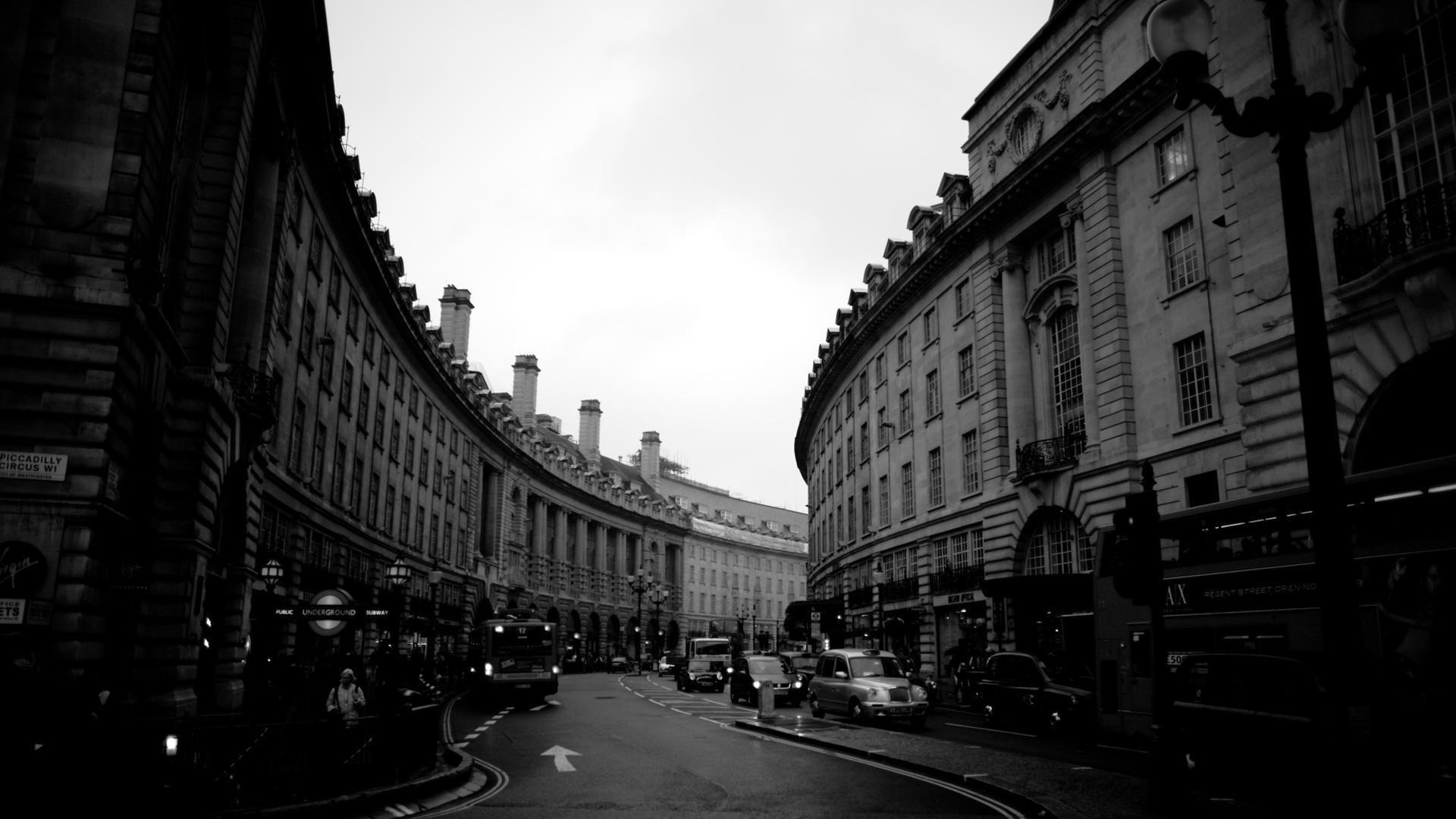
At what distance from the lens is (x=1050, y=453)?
3325 cm

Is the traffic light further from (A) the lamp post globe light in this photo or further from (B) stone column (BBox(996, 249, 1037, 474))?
(B) stone column (BBox(996, 249, 1037, 474))

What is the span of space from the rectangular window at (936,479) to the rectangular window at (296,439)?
80.1 ft

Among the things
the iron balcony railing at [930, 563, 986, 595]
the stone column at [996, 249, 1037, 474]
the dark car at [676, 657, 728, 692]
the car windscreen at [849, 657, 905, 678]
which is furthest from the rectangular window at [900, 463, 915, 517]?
the car windscreen at [849, 657, 905, 678]

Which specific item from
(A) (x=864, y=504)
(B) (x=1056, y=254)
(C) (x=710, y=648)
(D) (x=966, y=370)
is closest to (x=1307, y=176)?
(B) (x=1056, y=254)

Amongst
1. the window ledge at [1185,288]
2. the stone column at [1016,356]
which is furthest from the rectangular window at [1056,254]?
the window ledge at [1185,288]

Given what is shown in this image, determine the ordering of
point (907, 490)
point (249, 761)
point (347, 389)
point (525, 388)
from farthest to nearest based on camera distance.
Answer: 1. point (525, 388)
2. point (907, 490)
3. point (347, 389)
4. point (249, 761)

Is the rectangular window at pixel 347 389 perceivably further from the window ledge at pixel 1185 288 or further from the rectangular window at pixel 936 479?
the window ledge at pixel 1185 288

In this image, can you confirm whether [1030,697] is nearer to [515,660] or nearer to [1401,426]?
[1401,426]

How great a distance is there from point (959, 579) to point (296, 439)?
80.1 ft

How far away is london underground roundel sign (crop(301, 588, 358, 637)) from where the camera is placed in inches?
570

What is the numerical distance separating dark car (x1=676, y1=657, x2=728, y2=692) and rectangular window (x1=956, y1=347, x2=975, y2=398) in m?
16.1

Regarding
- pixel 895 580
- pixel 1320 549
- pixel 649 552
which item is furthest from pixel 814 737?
pixel 649 552

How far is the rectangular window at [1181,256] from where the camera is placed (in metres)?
27.2

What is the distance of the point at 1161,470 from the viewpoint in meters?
27.3
